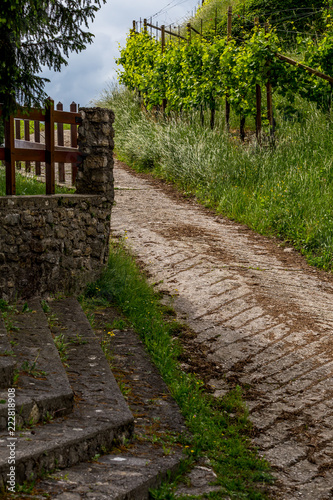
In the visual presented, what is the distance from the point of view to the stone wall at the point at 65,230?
5922 mm

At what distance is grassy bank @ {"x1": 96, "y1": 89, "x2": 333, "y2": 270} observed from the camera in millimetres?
9062

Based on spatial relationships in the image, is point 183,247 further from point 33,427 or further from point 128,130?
point 128,130

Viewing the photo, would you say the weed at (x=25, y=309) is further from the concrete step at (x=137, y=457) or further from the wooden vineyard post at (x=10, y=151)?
the wooden vineyard post at (x=10, y=151)

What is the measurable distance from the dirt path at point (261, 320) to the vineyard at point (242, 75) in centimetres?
440

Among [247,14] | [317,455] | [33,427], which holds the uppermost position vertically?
[247,14]

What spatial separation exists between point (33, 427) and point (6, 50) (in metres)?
3.55

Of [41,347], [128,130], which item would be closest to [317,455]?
[41,347]

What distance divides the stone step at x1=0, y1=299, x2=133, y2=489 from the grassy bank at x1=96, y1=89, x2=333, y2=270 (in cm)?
457

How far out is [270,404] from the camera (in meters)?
4.68

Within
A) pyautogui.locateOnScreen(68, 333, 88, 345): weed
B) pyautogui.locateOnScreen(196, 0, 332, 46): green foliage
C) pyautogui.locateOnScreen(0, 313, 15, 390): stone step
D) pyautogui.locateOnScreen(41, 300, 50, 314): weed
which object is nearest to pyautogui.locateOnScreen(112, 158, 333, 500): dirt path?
pyautogui.locateOnScreen(68, 333, 88, 345): weed

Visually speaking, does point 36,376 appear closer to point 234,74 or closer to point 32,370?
point 32,370

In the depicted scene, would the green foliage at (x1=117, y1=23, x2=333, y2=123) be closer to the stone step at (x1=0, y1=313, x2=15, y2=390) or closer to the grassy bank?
the grassy bank

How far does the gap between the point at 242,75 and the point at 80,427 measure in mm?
10967

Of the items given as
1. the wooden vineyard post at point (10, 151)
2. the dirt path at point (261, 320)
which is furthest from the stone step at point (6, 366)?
the wooden vineyard post at point (10, 151)
